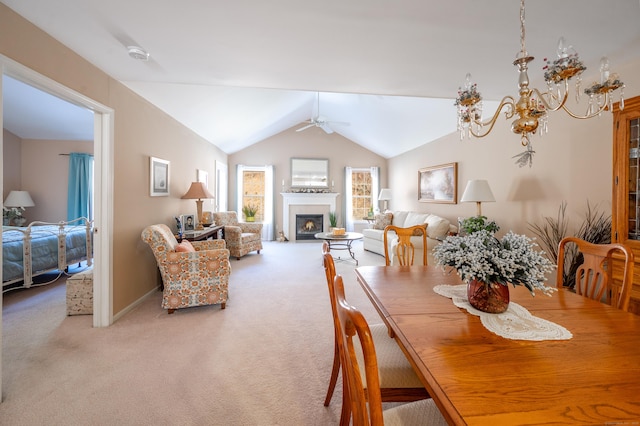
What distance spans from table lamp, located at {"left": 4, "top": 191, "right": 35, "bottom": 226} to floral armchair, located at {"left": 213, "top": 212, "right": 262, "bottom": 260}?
3166mm

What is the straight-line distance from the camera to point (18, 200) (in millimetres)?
5129

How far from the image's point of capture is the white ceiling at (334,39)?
1794mm

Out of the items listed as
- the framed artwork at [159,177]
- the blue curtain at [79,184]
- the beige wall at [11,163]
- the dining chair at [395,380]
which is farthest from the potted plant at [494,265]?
the beige wall at [11,163]

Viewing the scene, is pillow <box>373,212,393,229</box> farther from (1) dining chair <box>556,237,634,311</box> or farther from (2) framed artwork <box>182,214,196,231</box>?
(1) dining chair <box>556,237,634,311</box>

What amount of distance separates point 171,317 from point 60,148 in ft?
16.2

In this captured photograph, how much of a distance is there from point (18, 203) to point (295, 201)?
5449 mm

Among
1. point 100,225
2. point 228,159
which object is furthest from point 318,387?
point 228,159

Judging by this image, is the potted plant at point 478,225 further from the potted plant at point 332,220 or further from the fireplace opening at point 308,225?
the fireplace opening at point 308,225

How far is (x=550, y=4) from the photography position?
174cm

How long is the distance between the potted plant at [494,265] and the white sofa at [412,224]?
3.12 meters

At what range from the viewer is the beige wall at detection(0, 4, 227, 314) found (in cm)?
191

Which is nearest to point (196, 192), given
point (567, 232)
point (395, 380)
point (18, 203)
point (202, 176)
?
point (202, 176)

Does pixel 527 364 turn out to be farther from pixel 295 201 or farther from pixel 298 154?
pixel 298 154

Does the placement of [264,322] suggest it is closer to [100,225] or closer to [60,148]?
[100,225]
